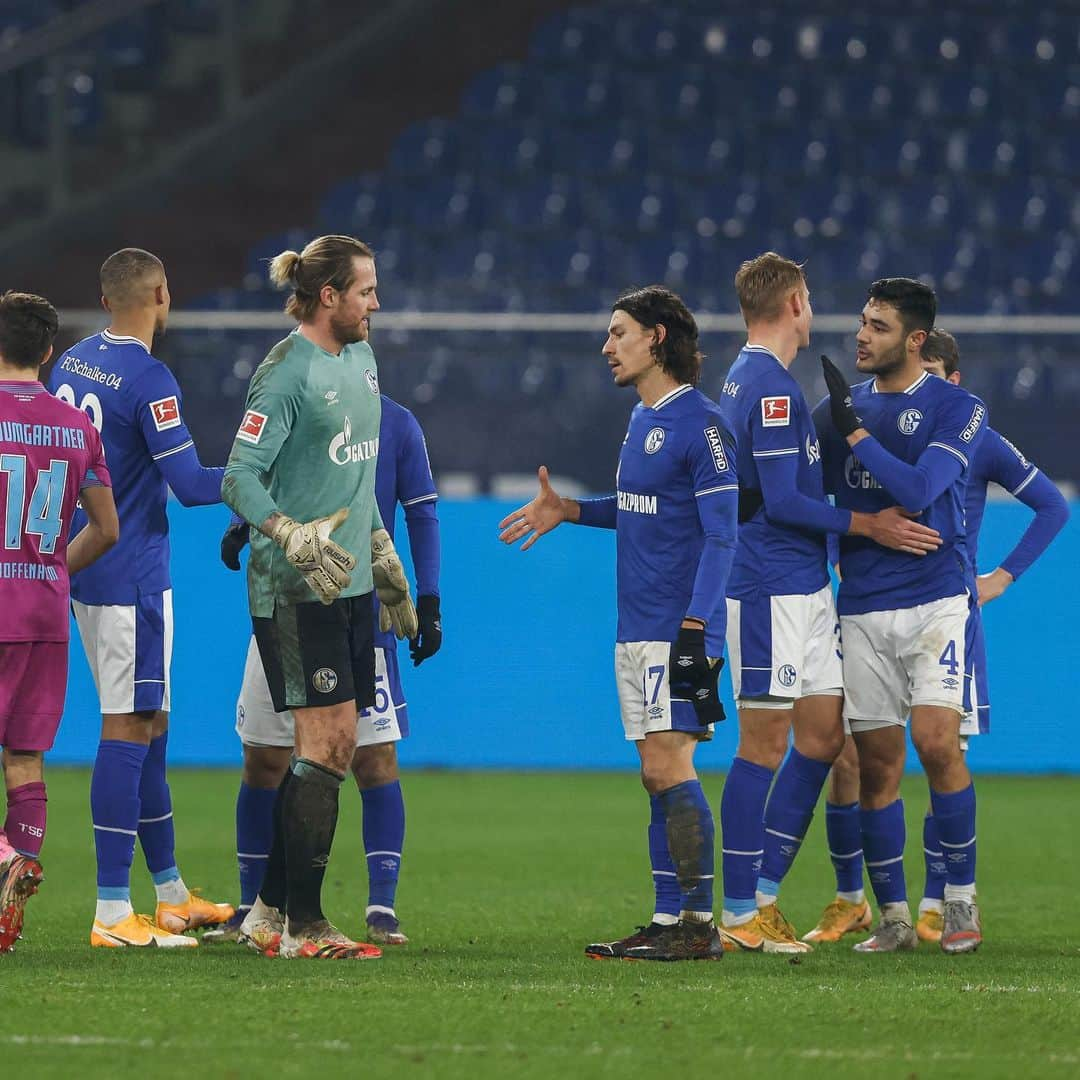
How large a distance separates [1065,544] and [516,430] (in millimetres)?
3728

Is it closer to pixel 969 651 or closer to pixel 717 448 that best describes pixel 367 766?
pixel 717 448

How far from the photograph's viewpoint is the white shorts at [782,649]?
630 cm

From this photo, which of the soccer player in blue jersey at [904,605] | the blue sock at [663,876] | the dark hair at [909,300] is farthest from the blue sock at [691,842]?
the dark hair at [909,300]

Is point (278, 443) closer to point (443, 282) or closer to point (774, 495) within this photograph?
point (774, 495)

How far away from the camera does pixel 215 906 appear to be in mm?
6664

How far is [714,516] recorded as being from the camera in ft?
19.1

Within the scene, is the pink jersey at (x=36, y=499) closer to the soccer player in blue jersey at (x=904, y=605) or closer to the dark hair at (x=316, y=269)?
the dark hair at (x=316, y=269)

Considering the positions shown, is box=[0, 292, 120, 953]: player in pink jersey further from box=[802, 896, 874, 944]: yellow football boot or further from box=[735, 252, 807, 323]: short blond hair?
box=[802, 896, 874, 944]: yellow football boot

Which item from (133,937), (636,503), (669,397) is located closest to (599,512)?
(636,503)

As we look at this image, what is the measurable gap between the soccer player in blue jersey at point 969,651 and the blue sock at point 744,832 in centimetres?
46

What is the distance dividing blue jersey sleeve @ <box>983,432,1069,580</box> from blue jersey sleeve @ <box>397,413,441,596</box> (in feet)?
6.87

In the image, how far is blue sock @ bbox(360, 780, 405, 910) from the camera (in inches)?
256

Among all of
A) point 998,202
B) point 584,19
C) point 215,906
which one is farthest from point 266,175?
point 215,906

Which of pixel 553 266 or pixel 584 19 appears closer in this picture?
pixel 553 266
